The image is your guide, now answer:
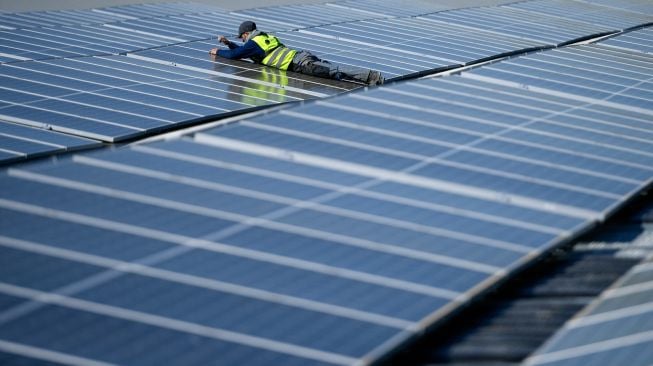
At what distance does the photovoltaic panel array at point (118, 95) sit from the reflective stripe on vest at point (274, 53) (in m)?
1.50

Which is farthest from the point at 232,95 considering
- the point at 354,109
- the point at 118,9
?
the point at 118,9

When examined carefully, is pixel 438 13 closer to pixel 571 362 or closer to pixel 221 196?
pixel 221 196

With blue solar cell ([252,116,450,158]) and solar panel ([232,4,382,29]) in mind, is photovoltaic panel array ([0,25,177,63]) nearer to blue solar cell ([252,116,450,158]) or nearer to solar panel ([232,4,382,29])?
solar panel ([232,4,382,29])

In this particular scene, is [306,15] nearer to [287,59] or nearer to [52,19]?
[52,19]

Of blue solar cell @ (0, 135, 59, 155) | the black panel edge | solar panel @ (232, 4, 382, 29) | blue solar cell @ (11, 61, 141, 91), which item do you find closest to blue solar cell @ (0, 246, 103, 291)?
the black panel edge

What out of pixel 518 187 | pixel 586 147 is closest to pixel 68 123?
pixel 518 187

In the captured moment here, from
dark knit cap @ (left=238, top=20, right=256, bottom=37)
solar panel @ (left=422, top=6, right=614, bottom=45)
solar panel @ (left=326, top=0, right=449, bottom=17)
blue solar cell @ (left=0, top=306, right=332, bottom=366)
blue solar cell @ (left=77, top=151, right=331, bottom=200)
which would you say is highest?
dark knit cap @ (left=238, top=20, right=256, bottom=37)

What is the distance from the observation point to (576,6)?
139 feet

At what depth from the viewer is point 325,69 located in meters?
22.0

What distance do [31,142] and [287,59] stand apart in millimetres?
8133

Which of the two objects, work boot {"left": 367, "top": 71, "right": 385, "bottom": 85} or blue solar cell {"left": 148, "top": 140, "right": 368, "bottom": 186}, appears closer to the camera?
blue solar cell {"left": 148, "top": 140, "right": 368, "bottom": 186}

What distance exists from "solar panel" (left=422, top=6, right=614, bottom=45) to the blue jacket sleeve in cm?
961

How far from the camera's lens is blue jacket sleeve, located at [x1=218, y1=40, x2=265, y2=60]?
22781mm

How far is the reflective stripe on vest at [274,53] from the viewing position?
22.4m
